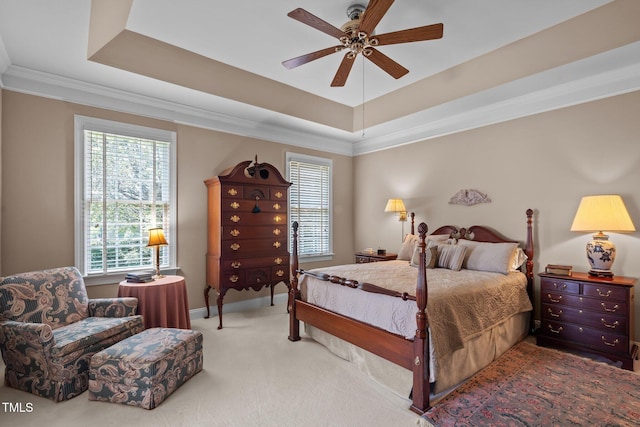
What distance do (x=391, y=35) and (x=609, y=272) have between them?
3.06 metres

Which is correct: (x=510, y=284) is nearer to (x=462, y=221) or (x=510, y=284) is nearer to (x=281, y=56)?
(x=462, y=221)

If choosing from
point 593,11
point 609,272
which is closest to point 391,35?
point 593,11

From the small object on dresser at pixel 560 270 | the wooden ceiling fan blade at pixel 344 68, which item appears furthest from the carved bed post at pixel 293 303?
the small object on dresser at pixel 560 270

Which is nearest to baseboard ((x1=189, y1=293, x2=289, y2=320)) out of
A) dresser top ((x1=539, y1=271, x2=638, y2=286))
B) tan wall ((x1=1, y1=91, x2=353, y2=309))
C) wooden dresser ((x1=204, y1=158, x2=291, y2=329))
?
wooden dresser ((x1=204, y1=158, x2=291, y2=329))

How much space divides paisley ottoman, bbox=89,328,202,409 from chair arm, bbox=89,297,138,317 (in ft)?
1.60

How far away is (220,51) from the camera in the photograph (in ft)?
11.7

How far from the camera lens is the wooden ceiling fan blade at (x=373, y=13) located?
212 cm

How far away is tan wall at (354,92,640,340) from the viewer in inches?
129

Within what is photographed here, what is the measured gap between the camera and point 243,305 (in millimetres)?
4785

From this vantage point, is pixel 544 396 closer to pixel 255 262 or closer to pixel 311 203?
pixel 255 262

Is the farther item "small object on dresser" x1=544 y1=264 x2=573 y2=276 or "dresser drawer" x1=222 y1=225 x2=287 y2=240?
"dresser drawer" x1=222 y1=225 x2=287 y2=240

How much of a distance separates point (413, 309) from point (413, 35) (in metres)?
2.08

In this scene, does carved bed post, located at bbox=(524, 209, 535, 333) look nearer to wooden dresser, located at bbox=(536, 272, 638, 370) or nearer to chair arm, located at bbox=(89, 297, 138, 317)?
wooden dresser, located at bbox=(536, 272, 638, 370)

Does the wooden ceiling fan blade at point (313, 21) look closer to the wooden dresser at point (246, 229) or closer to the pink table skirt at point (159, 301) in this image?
the wooden dresser at point (246, 229)
